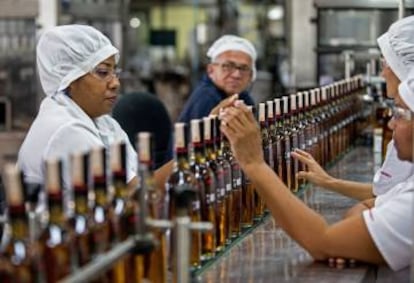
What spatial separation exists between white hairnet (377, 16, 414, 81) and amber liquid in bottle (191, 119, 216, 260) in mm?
516

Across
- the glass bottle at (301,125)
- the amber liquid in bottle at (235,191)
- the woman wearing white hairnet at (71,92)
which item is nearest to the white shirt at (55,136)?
the woman wearing white hairnet at (71,92)

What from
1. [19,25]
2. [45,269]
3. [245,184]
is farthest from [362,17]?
[45,269]

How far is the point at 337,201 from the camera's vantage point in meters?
2.73

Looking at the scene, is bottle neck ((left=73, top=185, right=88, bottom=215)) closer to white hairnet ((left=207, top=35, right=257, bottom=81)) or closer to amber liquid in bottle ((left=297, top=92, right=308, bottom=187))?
amber liquid in bottle ((left=297, top=92, right=308, bottom=187))

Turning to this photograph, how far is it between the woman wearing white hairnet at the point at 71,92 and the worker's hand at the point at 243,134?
557 mm

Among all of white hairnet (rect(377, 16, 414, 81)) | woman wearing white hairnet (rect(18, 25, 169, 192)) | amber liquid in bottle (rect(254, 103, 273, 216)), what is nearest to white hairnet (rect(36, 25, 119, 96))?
woman wearing white hairnet (rect(18, 25, 169, 192))

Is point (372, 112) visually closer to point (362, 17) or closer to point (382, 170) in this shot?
point (362, 17)

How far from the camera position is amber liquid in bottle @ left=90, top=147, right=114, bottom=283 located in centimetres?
147

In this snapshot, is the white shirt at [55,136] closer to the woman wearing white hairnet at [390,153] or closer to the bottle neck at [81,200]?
the woman wearing white hairnet at [390,153]

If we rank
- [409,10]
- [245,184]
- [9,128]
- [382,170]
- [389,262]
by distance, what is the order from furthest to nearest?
[9,128] → [409,10] → [382,170] → [245,184] → [389,262]

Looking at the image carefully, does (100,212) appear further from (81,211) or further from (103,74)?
(103,74)

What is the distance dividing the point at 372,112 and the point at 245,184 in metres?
2.32

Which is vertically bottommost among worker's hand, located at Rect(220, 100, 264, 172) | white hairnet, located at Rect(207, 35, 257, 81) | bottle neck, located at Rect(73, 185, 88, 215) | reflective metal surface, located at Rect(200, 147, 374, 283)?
reflective metal surface, located at Rect(200, 147, 374, 283)

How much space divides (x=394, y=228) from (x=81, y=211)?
0.66 m
